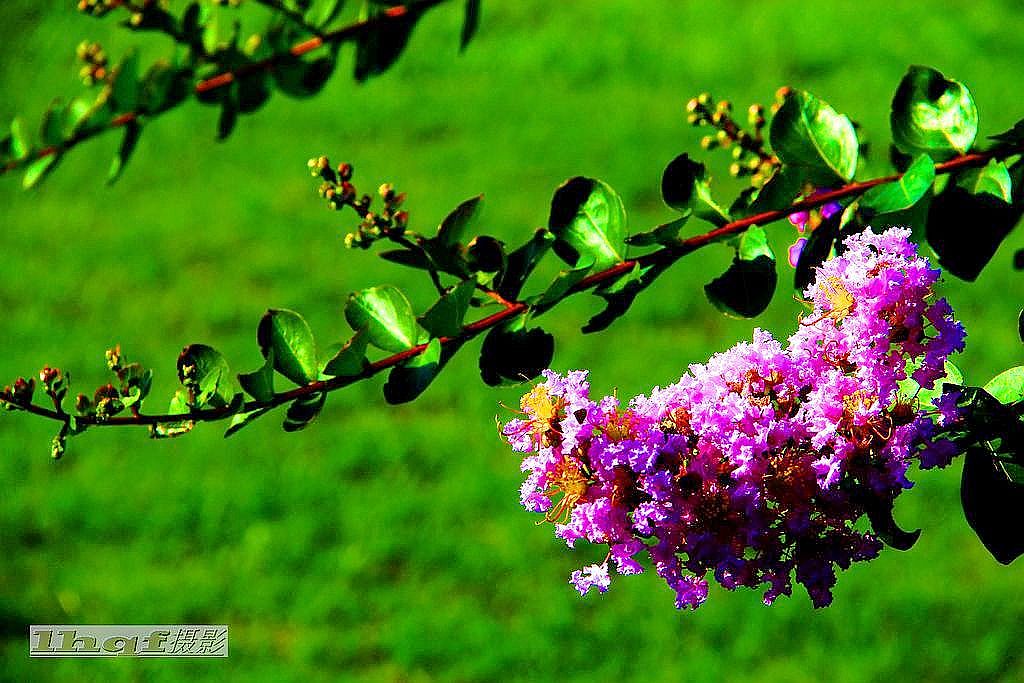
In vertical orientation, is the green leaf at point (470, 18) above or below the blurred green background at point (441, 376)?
above

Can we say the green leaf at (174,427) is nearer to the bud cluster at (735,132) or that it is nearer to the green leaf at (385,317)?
the green leaf at (385,317)

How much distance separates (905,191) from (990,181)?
4.7 inches

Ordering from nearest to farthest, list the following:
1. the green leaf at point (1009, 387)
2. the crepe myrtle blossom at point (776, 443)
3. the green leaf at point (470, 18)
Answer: the crepe myrtle blossom at point (776, 443), the green leaf at point (1009, 387), the green leaf at point (470, 18)

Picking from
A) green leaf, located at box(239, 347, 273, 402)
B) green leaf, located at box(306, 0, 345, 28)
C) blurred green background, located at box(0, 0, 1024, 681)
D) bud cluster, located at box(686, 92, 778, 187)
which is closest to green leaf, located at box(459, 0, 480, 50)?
green leaf, located at box(306, 0, 345, 28)

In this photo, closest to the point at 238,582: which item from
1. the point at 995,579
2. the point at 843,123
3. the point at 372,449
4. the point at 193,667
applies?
the point at 193,667

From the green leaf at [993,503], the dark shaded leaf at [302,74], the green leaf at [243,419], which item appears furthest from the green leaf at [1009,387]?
the dark shaded leaf at [302,74]

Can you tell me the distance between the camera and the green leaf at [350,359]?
131 cm

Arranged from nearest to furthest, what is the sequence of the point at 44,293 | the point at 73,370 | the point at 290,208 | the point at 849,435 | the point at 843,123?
the point at 849,435 < the point at 843,123 < the point at 73,370 < the point at 44,293 < the point at 290,208

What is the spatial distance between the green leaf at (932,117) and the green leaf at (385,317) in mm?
611

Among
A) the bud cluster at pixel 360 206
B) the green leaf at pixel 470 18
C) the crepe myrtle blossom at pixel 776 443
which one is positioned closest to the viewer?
the crepe myrtle blossom at pixel 776 443

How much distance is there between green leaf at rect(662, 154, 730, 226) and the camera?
4.80 ft

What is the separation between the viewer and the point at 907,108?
4.87 feet

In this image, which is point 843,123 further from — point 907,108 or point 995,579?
point 995,579

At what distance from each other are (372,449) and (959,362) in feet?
6.81
